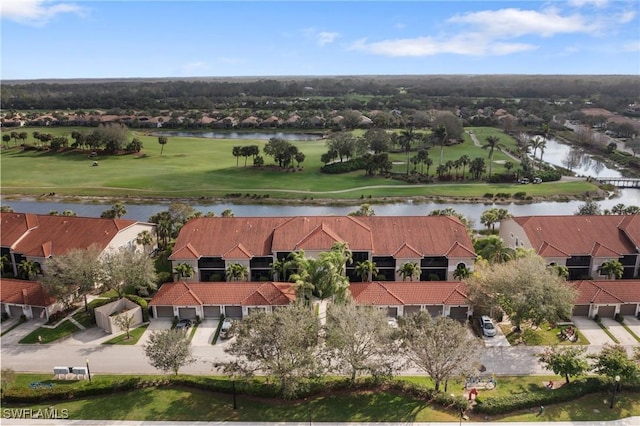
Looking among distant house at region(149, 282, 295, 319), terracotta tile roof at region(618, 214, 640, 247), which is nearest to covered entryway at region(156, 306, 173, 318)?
distant house at region(149, 282, 295, 319)

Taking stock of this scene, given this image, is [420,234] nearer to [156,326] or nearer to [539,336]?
[539,336]

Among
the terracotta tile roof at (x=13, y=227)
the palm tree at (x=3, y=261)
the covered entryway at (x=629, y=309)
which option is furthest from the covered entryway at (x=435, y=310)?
the palm tree at (x=3, y=261)

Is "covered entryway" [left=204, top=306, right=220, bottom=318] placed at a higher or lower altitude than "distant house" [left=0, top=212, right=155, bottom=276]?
lower

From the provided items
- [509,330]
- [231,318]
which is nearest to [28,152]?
[231,318]

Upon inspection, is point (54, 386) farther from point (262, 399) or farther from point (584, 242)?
point (584, 242)

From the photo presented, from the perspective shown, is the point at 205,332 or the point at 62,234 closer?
the point at 205,332

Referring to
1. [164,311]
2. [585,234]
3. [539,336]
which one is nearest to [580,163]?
[585,234]

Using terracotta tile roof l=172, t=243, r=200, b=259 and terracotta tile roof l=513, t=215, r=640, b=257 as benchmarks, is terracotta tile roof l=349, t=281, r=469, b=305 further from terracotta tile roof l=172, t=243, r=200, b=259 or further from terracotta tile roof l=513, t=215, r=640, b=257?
terracotta tile roof l=172, t=243, r=200, b=259
